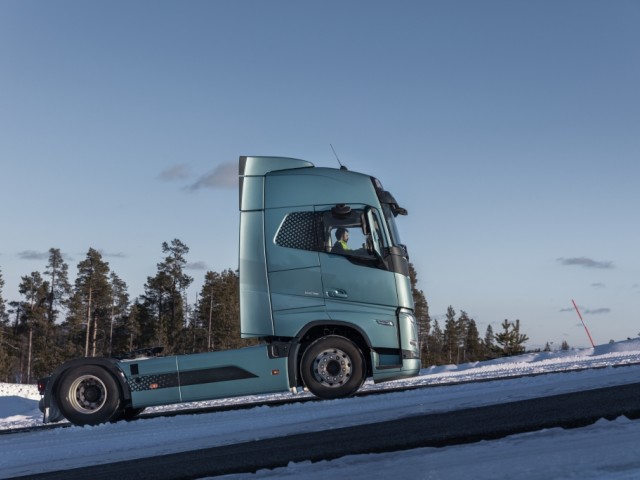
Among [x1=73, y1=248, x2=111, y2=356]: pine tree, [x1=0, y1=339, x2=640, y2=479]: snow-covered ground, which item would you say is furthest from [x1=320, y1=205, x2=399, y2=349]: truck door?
[x1=73, y1=248, x2=111, y2=356]: pine tree

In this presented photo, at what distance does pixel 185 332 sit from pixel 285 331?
55.3 m

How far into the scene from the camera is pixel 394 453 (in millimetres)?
5195

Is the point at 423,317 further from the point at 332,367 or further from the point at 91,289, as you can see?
the point at 332,367

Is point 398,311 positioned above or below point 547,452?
above

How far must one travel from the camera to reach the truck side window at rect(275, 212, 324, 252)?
1043cm

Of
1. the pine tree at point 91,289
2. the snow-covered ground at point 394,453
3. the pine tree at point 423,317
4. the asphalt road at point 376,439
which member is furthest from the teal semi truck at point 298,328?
the pine tree at point 423,317

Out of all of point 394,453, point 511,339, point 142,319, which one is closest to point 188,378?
point 394,453

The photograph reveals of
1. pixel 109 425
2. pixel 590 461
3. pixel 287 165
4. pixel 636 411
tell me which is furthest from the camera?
pixel 287 165

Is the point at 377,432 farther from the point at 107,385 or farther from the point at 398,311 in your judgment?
the point at 107,385

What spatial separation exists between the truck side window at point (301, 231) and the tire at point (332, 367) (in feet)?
4.32

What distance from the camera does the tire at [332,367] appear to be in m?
10.3

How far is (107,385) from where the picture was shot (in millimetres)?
10500

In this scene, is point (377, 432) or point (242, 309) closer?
point (377, 432)

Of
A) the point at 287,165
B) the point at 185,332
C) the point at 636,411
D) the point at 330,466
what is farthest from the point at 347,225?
the point at 185,332
